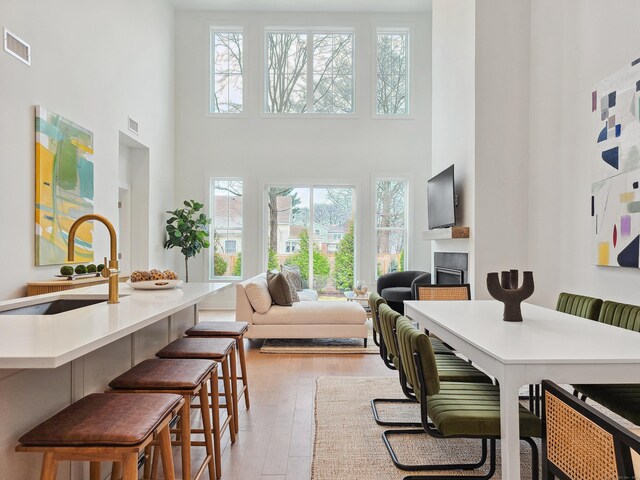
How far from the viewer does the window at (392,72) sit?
8594 mm

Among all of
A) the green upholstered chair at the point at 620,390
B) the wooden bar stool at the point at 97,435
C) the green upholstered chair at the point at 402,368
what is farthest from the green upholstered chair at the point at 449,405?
the wooden bar stool at the point at 97,435

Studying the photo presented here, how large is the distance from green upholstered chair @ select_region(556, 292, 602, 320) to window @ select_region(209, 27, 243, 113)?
693 cm

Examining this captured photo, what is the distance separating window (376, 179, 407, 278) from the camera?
27.9 feet

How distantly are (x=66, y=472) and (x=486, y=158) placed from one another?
14.5 ft

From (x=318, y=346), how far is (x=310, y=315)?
369 millimetres

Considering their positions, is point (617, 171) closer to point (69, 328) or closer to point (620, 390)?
point (620, 390)

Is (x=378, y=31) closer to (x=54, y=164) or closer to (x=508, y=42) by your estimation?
(x=508, y=42)

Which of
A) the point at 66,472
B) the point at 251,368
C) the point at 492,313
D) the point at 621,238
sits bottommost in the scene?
the point at 251,368

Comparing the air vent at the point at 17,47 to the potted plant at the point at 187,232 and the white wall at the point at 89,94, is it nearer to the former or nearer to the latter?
the white wall at the point at 89,94

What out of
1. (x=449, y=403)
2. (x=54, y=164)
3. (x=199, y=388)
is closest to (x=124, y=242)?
(x=54, y=164)

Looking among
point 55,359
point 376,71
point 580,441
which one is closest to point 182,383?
point 55,359

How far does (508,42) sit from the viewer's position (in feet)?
15.9

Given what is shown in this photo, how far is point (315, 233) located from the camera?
28.0ft

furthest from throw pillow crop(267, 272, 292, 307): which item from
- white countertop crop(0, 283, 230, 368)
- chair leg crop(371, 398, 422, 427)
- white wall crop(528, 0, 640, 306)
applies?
white countertop crop(0, 283, 230, 368)
